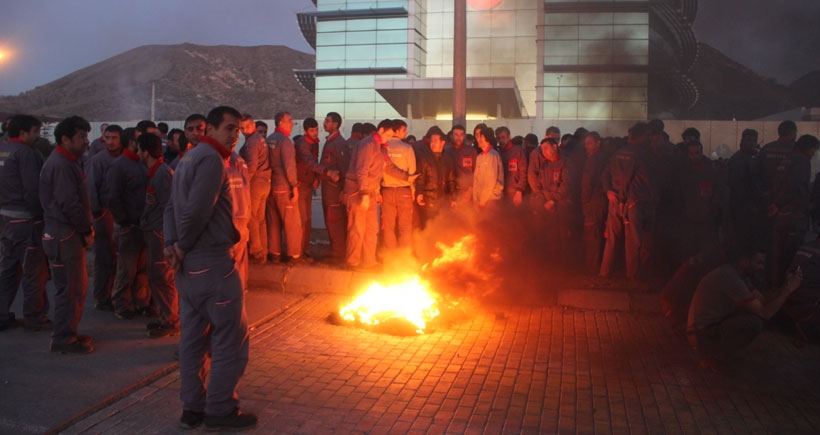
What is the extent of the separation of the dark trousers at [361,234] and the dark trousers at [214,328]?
14.7 ft

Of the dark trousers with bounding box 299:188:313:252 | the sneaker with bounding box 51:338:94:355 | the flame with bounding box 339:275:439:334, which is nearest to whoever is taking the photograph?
the sneaker with bounding box 51:338:94:355

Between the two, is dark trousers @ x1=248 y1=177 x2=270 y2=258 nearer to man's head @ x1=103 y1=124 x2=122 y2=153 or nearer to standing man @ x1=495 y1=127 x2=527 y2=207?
man's head @ x1=103 y1=124 x2=122 y2=153

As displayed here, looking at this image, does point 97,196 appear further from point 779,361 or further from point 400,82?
point 400,82

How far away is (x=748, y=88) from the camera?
63125 mm

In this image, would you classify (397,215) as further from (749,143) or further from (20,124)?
(749,143)

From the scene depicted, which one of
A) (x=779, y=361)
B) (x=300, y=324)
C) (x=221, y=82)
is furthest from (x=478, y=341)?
(x=221, y=82)

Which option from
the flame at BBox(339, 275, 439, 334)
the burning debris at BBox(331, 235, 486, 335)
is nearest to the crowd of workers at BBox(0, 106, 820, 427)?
the burning debris at BBox(331, 235, 486, 335)

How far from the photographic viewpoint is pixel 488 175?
937cm

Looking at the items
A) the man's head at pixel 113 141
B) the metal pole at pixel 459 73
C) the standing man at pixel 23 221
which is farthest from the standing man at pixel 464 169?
the standing man at pixel 23 221

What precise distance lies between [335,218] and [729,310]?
228 inches

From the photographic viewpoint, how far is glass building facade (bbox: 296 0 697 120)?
33.9 meters

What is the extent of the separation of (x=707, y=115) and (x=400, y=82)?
4934cm

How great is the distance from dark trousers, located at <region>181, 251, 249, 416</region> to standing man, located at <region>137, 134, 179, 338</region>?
7.45 ft

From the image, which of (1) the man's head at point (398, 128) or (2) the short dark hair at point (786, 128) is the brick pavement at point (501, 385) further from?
(1) the man's head at point (398, 128)
